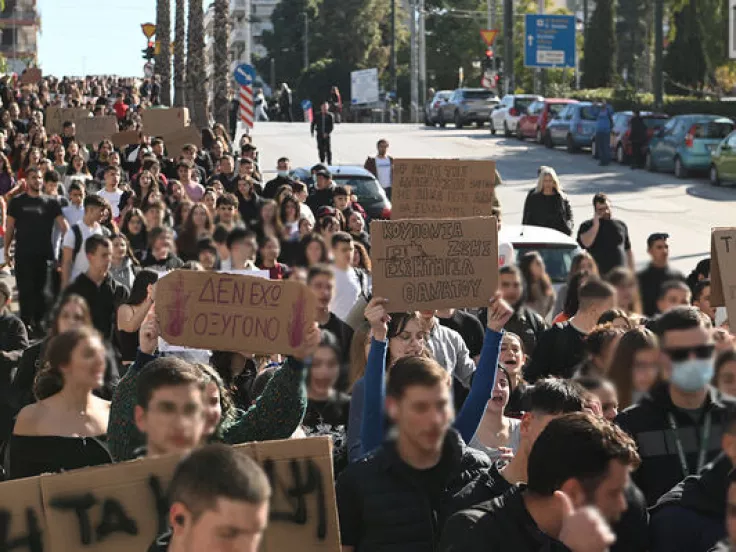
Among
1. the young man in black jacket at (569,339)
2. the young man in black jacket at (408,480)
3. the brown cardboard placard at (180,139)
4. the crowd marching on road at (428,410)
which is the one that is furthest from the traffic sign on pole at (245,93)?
the young man in black jacket at (408,480)

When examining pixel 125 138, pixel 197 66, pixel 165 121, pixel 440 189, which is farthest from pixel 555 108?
pixel 440 189

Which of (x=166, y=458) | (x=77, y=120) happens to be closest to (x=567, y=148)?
(x=77, y=120)

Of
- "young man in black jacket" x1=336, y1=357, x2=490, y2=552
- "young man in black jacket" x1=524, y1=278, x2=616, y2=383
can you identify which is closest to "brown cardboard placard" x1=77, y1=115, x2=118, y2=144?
"young man in black jacket" x1=524, y1=278, x2=616, y2=383

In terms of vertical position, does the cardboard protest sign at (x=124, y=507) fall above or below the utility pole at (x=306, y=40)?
below

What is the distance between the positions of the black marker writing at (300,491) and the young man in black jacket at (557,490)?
51 cm

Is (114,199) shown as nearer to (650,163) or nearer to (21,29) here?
(650,163)

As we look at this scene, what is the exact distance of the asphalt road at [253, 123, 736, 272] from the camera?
86.6 ft

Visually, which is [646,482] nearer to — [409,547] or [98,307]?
[409,547]

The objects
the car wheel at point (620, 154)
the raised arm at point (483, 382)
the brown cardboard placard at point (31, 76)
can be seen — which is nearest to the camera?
the raised arm at point (483, 382)

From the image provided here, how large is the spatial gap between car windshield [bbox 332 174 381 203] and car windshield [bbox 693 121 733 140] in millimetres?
12417

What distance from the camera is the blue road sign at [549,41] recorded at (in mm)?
61531

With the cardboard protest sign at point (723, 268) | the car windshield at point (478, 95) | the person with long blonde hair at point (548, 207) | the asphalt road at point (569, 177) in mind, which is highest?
the car windshield at point (478, 95)

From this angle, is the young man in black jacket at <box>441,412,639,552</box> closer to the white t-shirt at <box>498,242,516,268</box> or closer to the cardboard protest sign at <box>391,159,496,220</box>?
the cardboard protest sign at <box>391,159,496,220</box>

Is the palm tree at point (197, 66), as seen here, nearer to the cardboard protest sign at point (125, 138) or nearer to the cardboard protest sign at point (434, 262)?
the cardboard protest sign at point (125, 138)
